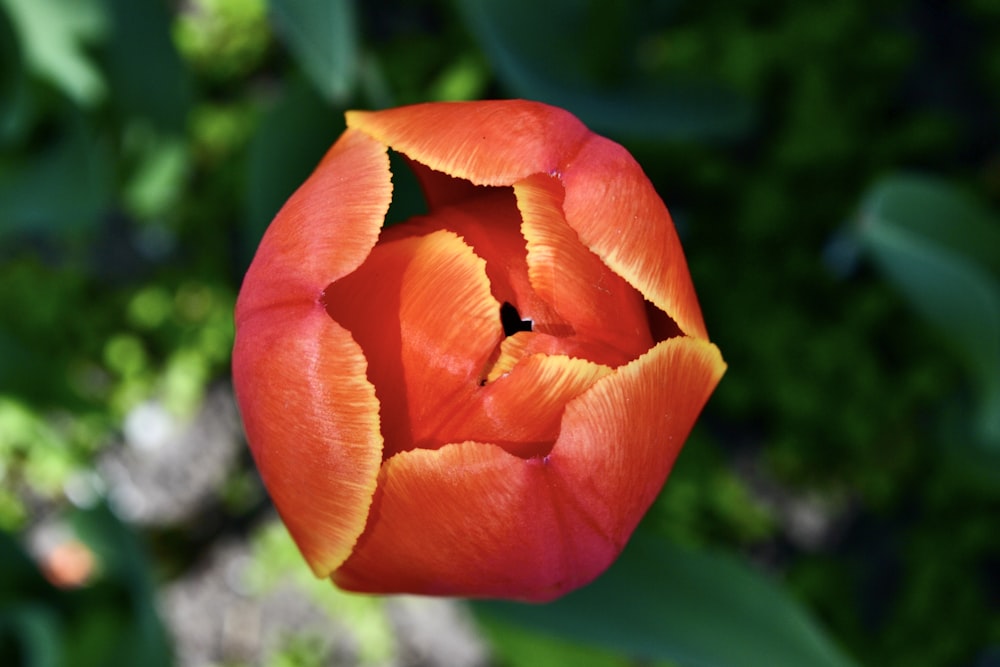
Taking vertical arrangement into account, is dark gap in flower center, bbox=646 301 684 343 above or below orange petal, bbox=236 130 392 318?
below

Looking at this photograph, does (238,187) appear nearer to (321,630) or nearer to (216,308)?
(216,308)

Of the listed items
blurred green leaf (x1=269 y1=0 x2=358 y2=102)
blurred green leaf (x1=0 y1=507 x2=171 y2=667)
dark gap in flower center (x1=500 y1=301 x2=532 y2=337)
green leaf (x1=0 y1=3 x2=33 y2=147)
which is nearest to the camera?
dark gap in flower center (x1=500 y1=301 x2=532 y2=337)

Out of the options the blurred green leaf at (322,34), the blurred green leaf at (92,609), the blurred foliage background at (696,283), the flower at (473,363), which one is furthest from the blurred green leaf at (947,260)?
the blurred green leaf at (92,609)

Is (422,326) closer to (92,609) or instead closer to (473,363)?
(473,363)

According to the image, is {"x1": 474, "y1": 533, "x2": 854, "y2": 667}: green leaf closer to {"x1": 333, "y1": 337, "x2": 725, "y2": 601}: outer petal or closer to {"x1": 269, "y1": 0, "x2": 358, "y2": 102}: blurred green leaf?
{"x1": 333, "y1": 337, "x2": 725, "y2": 601}: outer petal

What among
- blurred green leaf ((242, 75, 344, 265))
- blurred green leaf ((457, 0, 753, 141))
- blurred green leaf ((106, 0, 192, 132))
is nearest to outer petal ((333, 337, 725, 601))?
blurred green leaf ((242, 75, 344, 265))
